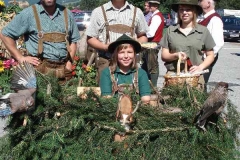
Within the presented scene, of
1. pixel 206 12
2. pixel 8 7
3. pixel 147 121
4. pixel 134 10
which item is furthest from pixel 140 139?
pixel 8 7

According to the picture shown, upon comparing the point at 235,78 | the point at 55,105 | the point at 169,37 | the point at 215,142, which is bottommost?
the point at 235,78

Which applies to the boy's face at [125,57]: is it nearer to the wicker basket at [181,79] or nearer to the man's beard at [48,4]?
the wicker basket at [181,79]

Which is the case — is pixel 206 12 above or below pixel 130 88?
above

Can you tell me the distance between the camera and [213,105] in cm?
309

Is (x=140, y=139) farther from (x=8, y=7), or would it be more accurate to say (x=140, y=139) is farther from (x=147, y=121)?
(x=8, y=7)

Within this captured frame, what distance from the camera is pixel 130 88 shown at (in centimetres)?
383

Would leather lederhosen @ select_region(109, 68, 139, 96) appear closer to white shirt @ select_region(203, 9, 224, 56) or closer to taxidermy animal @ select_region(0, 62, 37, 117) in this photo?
taxidermy animal @ select_region(0, 62, 37, 117)

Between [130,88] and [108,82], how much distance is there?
8.0 inches

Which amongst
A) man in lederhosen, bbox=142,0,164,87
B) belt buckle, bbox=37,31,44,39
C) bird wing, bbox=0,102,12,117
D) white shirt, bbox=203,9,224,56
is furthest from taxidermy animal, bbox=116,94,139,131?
man in lederhosen, bbox=142,0,164,87

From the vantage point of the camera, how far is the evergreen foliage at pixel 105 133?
3.18 m

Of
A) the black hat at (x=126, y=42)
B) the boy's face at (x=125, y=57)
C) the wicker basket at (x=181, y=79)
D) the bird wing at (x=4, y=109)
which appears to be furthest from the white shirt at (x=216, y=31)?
the bird wing at (x=4, y=109)

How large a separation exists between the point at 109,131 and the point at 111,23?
1.92 m

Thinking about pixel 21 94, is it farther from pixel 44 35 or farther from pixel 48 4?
pixel 48 4

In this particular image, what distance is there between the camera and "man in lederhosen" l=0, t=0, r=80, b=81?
4715 mm
